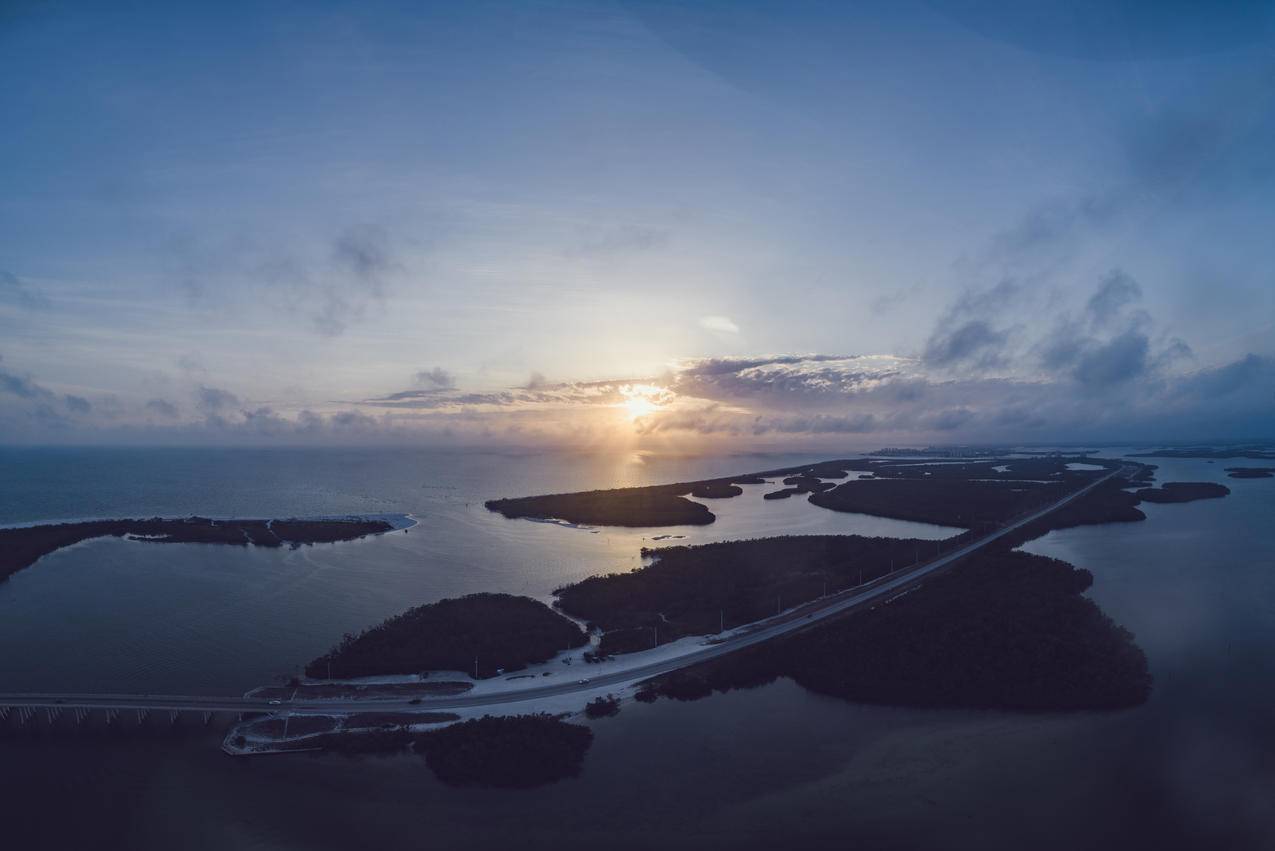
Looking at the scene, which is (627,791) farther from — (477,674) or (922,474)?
(922,474)

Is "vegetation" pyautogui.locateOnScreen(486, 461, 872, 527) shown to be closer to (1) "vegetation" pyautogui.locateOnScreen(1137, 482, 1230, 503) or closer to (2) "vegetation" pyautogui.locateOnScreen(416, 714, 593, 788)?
(2) "vegetation" pyautogui.locateOnScreen(416, 714, 593, 788)

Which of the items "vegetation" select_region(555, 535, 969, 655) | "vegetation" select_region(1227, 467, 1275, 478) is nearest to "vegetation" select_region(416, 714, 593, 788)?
"vegetation" select_region(555, 535, 969, 655)

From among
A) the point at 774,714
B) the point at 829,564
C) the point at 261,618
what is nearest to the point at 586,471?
the point at 829,564

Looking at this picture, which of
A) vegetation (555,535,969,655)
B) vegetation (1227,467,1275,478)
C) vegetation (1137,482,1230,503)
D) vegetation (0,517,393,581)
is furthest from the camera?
vegetation (1227,467,1275,478)

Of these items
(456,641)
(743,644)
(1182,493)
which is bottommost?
(743,644)

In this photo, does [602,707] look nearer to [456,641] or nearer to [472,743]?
[472,743]

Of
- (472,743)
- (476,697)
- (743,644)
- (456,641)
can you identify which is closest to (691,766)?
(472,743)

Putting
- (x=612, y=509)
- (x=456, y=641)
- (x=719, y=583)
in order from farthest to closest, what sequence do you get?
(x=612, y=509) < (x=719, y=583) < (x=456, y=641)
